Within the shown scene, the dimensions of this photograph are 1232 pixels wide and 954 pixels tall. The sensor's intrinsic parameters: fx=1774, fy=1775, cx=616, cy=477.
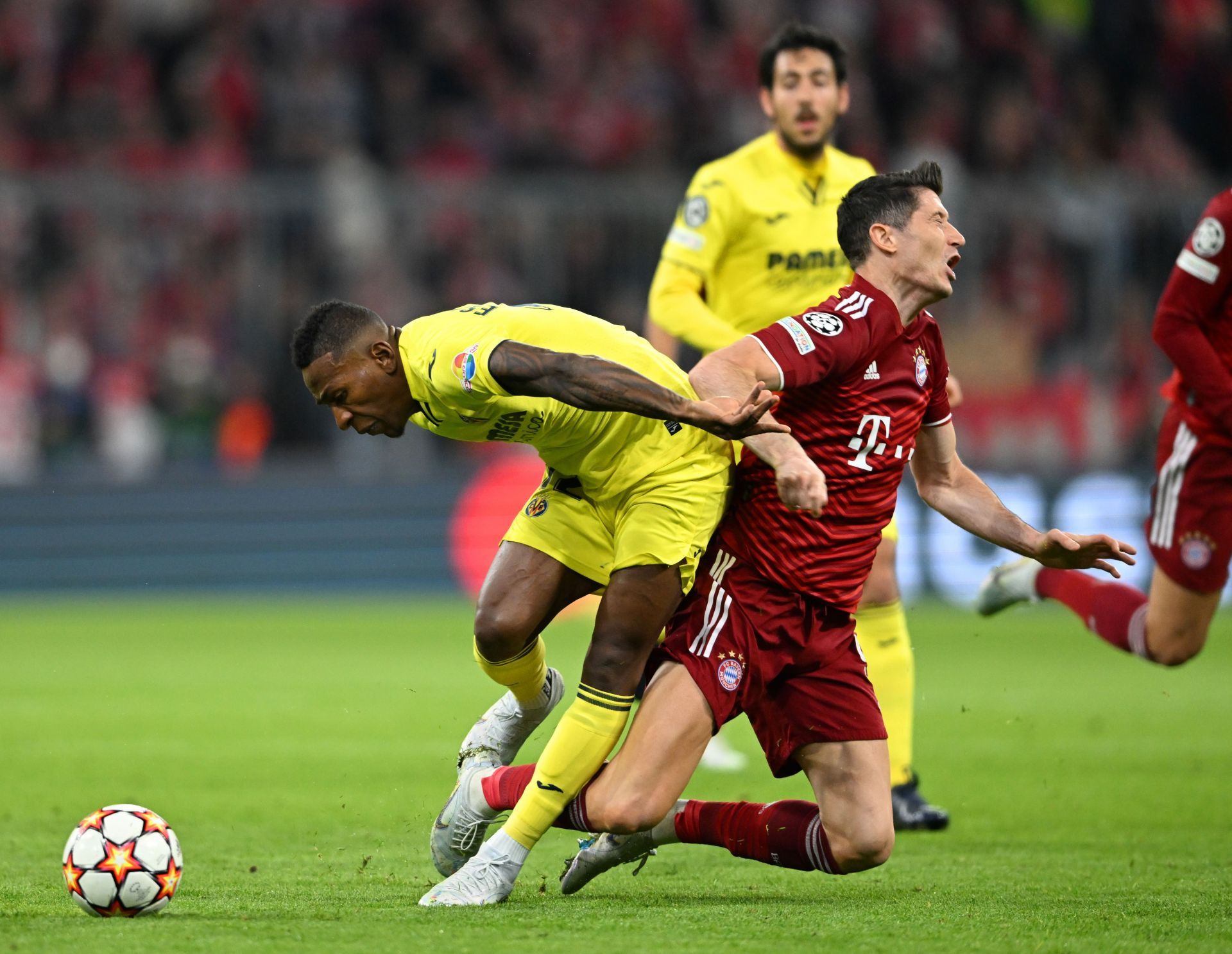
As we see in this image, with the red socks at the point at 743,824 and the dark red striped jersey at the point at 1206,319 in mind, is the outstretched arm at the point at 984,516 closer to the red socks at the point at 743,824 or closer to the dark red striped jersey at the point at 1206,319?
the red socks at the point at 743,824

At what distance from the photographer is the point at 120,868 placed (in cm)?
476

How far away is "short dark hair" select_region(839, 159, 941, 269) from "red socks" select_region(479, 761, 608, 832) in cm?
173

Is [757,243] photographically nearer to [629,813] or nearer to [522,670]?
[522,670]

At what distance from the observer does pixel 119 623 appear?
579 inches

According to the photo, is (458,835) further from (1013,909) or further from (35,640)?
(35,640)

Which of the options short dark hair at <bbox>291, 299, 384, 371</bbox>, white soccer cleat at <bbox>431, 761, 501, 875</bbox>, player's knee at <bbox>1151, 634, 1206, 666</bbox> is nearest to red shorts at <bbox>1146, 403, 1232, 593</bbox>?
player's knee at <bbox>1151, 634, 1206, 666</bbox>

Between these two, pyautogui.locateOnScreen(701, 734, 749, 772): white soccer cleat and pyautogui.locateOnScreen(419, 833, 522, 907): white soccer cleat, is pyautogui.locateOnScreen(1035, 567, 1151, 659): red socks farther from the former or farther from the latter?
pyautogui.locateOnScreen(419, 833, 522, 907): white soccer cleat

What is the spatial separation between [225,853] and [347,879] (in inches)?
27.9

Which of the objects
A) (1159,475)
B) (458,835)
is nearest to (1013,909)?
(458,835)

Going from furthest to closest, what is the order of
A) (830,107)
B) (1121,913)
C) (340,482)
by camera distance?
1. (340,482)
2. (830,107)
3. (1121,913)

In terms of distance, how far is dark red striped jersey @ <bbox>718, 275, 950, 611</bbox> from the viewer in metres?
5.15

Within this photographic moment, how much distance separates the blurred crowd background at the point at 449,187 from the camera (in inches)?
609

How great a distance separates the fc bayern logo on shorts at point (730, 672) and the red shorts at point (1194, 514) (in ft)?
8.22

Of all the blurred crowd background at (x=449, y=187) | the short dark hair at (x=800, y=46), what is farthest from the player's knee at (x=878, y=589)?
the blurred crowd background at (x=449, y=187)
